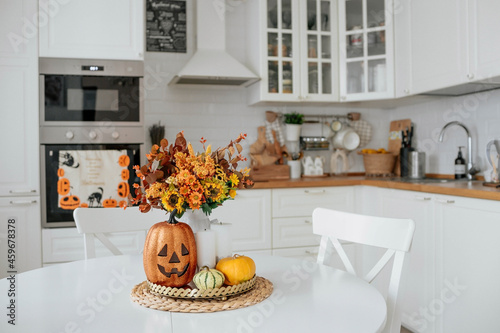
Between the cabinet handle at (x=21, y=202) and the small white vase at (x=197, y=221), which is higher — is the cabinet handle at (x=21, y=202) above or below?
below

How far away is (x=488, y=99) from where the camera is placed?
3020 mm

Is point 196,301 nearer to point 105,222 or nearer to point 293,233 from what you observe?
point 105,222

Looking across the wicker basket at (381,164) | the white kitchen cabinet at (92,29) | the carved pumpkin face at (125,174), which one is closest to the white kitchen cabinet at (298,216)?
the wicker basket at (381,164)

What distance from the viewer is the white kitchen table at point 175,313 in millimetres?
943

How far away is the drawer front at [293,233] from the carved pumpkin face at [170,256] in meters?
2.16

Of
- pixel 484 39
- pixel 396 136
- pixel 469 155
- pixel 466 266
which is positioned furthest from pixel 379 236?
pixel 396 136

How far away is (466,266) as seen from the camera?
240 cm

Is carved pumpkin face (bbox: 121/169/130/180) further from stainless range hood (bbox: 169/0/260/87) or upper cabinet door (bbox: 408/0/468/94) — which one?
upper cabinet door (bbox: 408/0/468/94)

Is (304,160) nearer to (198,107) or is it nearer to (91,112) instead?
(198,107)

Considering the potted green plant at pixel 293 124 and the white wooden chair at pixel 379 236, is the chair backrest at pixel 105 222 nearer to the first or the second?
the white wooden chair at pixel 379 236

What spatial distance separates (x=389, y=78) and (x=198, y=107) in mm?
1522

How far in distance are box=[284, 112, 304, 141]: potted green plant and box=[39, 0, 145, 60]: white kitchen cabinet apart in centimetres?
135

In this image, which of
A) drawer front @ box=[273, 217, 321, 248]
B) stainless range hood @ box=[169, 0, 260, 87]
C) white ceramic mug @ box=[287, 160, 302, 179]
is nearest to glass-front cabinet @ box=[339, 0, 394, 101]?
white ceramic mug @ box=[287, 160, 302, 179]

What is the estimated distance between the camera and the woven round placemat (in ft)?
3.46
